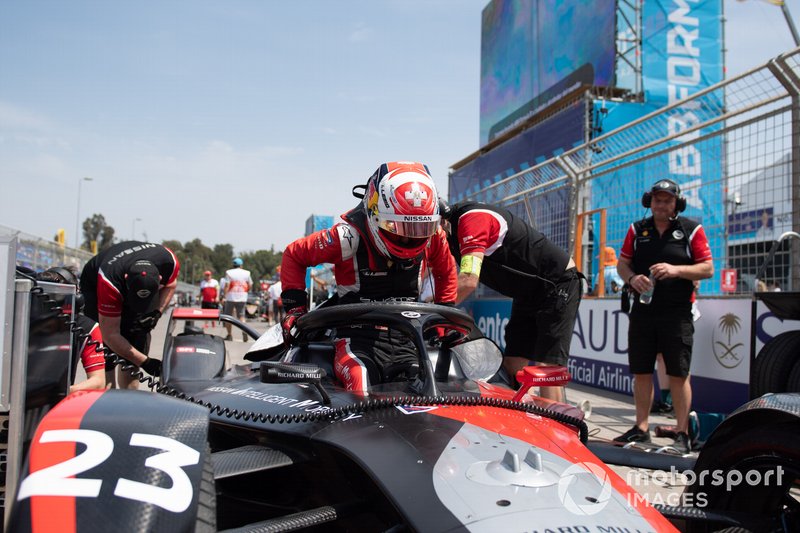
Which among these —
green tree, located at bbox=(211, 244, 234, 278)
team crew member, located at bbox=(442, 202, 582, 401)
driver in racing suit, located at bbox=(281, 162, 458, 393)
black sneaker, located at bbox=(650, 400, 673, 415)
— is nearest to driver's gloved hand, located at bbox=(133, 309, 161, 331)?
driver in racing suit, located at bbox=(281, 162, 458, 393)

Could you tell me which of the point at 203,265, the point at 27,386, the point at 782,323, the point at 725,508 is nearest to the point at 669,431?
the point at 782,323

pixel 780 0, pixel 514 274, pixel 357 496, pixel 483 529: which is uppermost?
pixel 780 0

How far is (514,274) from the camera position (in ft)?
14.0

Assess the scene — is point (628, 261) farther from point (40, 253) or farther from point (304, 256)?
point (40, 253)

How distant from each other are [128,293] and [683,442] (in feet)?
13.6

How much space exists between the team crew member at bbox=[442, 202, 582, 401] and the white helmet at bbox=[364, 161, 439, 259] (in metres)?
→ 1.00

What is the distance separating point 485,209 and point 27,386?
269cm

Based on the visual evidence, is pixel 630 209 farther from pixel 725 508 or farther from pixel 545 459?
pixel 545 459

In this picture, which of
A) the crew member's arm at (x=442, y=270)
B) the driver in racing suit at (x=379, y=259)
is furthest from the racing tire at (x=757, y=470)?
the crew member's arm at (x=442, y=270)

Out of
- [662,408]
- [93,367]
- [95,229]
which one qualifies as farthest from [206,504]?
[95,229]

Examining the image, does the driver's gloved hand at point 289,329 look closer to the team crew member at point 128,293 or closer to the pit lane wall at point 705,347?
the team crew member at point 128,293

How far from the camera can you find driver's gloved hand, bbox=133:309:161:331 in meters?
4.87

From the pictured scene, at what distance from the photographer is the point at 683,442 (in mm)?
4113

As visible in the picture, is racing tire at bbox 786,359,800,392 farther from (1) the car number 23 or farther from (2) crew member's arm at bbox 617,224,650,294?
(1) the car number 23
